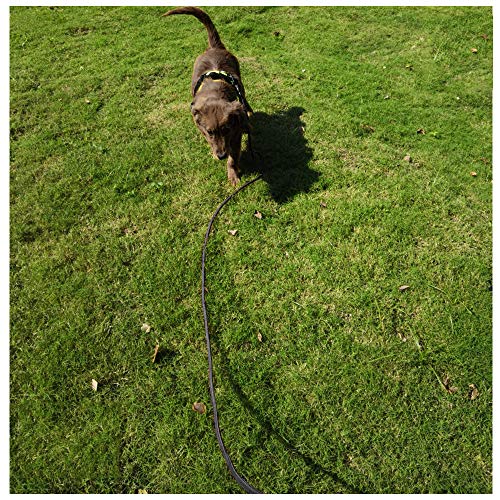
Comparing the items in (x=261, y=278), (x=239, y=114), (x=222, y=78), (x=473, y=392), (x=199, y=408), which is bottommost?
(x=473, y=392)

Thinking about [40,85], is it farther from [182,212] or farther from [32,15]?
[182,212]

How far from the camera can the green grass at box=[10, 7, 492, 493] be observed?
9.93ft

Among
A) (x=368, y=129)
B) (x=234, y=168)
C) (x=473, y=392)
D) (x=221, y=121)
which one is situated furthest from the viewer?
(x=368, y=129)

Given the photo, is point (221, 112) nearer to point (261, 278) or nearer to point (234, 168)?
point (234, 168)

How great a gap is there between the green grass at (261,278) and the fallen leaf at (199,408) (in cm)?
7

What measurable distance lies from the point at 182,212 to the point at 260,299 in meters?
1.55

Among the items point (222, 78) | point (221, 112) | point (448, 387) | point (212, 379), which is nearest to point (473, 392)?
point (448, 387)

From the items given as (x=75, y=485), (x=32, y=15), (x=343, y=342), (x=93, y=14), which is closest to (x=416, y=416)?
(x=343, y=342)

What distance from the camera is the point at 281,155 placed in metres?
5.19

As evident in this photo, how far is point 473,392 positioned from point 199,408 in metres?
2.48

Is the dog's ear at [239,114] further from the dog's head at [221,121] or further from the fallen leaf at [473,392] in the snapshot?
the fallen leaf at [473,392]

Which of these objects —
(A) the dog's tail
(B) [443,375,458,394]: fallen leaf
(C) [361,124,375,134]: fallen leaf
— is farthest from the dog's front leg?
(B) [443,375,458,394]: fallen leaf

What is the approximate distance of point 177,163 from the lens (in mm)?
5059

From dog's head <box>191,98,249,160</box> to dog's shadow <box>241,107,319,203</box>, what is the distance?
2.70 feet
